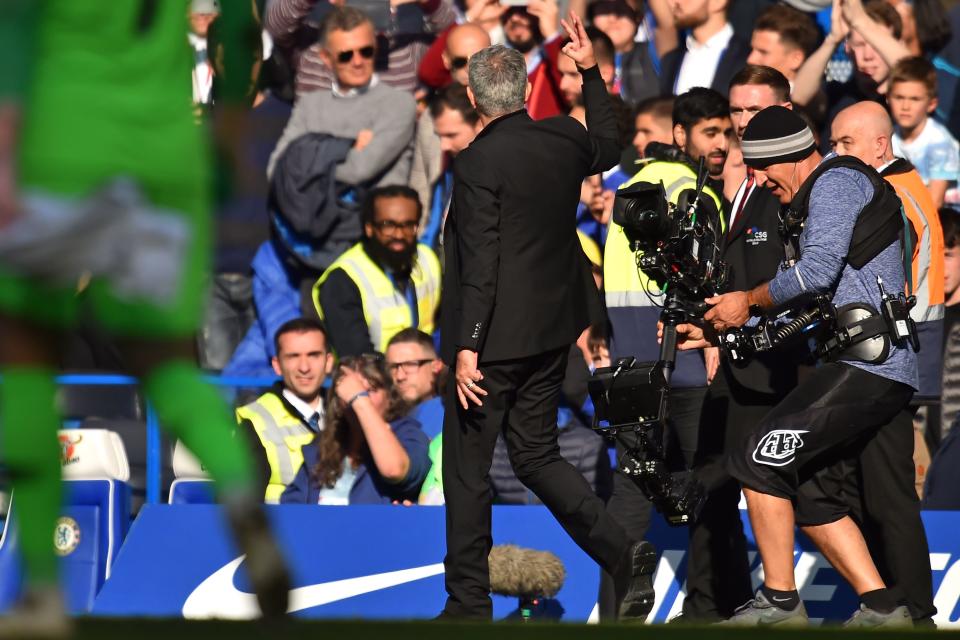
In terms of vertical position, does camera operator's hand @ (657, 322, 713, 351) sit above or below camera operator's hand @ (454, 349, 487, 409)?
above

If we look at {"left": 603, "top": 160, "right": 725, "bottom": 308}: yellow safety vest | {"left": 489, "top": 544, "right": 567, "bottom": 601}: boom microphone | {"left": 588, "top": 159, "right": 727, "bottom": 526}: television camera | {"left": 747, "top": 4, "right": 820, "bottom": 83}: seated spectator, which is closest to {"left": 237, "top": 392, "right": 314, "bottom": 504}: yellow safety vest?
{"left": 489, "top": 544, "right": 567, "bottom": 601}: boom microphone

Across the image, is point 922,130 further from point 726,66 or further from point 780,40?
point 726,66

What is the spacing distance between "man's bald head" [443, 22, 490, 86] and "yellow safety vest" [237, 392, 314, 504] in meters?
2.24

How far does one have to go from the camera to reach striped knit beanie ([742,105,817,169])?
6223mm

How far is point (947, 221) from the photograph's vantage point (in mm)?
8859

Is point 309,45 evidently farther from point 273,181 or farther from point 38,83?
point 38,83

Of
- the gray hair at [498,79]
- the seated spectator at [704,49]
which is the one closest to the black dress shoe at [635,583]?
the gray hair at [498,79]

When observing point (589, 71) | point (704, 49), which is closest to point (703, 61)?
point (704, 49)

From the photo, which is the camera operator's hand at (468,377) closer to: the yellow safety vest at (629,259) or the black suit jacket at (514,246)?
the black suit jacket at (514,246)

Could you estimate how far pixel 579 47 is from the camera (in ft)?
21.7

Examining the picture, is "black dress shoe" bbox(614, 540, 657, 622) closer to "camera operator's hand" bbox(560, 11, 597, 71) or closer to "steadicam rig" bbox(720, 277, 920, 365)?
"steadicam rig" bbox(720, 277, 920, 365)

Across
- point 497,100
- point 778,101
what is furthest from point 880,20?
point 497,100

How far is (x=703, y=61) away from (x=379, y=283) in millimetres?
2453

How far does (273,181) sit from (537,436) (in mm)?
3591
